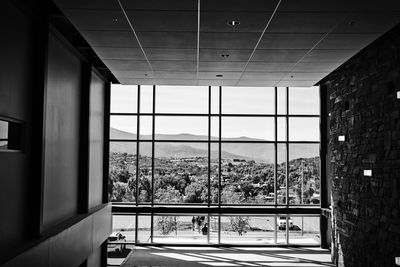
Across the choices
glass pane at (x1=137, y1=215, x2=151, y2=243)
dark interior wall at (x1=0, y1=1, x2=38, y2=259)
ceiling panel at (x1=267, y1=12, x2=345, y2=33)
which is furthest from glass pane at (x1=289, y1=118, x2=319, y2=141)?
dark interior wall at (x1=0, y1=1, x2=38, y2=259)

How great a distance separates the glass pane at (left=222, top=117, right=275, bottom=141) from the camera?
1257cm

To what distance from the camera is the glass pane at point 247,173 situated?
40.9 ft

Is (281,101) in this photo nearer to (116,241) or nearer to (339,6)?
(116,241)

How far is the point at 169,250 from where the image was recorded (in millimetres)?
11859

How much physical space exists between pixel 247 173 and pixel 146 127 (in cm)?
341

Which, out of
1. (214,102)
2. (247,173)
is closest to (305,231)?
(247,173)

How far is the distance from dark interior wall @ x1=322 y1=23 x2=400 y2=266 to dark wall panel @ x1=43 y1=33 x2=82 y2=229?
5.50m

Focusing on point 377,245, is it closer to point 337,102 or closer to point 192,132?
point 337,102

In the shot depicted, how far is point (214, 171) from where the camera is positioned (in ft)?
41.1

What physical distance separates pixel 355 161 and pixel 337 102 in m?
1.73

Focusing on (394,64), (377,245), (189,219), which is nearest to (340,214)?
(377,245)

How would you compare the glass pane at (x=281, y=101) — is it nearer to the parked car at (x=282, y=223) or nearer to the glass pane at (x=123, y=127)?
the parked car at (x=282, y=223)

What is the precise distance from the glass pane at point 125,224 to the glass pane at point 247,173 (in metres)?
2.82

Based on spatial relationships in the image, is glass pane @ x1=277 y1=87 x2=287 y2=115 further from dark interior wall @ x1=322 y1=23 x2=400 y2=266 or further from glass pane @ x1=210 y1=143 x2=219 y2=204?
dark interior wall @ x1=322 y1=23 x2=400 y2=266
